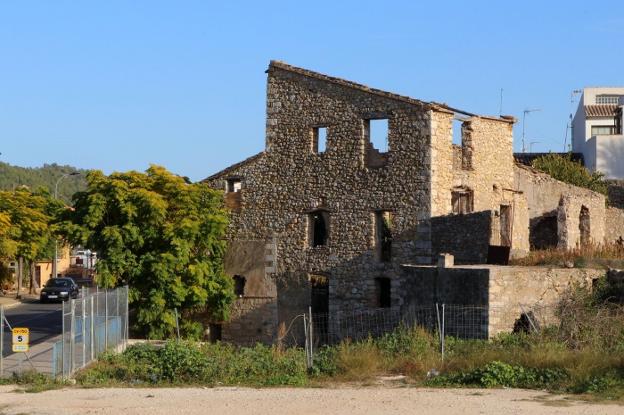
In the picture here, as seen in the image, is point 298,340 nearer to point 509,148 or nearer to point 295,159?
point 295,159

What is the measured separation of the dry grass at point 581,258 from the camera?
30844 mm

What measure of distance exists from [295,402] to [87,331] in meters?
7.95

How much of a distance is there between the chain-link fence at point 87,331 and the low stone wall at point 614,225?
18343 millimetres

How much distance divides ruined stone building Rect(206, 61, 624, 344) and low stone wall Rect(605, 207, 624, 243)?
42.1 inches

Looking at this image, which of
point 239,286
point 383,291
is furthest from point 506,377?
point 239,286

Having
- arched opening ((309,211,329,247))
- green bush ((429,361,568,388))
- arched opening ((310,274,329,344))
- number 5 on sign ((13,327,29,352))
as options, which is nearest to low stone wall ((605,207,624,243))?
arched opening ((309,211,329,247))

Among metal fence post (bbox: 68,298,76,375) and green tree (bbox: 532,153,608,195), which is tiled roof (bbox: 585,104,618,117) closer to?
green tree (bbox: 532,153,608,195)

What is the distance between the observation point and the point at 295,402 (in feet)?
65.6

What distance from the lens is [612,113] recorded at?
7825 centimetres

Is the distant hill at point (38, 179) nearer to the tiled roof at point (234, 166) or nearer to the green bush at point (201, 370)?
the tiled roof at point (234, 166)

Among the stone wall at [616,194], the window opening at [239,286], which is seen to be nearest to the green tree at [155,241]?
the window opening at [239,286]

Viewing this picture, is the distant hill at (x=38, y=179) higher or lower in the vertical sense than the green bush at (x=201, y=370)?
higher

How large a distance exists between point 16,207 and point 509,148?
109ft

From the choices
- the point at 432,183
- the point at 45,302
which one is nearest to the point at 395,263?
the point at 432,183
